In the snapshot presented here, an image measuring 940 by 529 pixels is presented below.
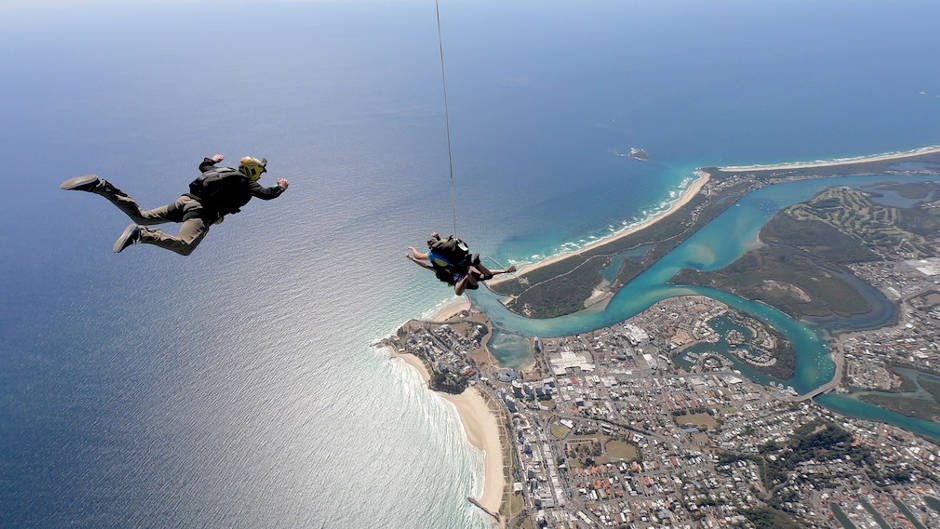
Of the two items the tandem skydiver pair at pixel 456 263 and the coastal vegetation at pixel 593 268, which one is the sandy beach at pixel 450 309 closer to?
the coastal vegetation at pixel 593 268

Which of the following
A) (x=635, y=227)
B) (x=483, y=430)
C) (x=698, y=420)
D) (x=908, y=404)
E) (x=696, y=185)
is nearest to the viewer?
(x=483, y=430)

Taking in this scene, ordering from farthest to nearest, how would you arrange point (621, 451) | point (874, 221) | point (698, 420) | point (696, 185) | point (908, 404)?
point (696, 185)
point (874, 221)
point (908, 404)
point (698, 420)
point (621, 451)

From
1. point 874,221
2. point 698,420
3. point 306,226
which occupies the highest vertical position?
point 306,226

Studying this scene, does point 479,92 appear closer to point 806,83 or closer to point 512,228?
point 512,228

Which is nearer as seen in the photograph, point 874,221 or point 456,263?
point 456,263

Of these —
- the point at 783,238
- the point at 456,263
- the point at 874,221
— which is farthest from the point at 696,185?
the point at 456,263

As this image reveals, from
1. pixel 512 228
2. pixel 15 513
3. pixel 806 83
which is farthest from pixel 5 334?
pixel 806 83

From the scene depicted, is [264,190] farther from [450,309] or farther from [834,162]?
[834,162]
